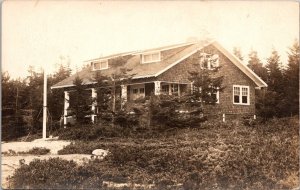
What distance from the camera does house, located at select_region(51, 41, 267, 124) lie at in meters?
9.72

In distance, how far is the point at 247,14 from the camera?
9094mm

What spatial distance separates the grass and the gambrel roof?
1.51m

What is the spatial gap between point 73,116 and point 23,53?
6.57ft

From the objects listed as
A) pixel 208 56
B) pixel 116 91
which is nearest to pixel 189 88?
pixel 208 56

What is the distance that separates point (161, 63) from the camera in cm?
1255

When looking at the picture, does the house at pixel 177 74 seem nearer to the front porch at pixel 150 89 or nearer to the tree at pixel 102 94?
the front porch at pixel 150 89

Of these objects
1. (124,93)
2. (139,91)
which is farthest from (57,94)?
(139,91)

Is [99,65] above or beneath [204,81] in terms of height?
above

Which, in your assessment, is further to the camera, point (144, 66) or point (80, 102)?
point (144, 66)

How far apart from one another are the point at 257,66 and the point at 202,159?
152 inches

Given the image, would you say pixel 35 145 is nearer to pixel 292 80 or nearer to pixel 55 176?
pixel 55 176

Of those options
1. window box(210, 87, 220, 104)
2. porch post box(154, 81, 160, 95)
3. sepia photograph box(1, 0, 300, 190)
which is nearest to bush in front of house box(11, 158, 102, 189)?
sepia photograph box(1, 0, 300, 190)

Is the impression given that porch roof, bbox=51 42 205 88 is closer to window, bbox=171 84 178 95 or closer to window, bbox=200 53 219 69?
window, bbox=200 53 219 69

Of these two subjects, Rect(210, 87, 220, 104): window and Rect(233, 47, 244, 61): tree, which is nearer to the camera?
Rect(233, 47, 244, 61): tree
